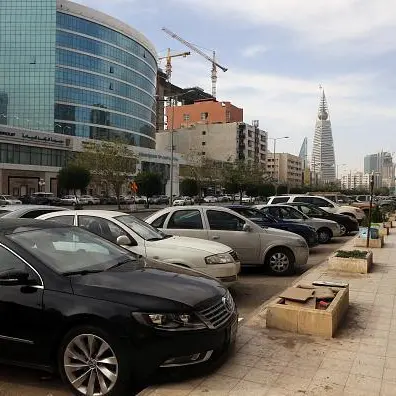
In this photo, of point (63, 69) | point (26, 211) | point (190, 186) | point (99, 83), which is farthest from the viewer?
point (99, 83)

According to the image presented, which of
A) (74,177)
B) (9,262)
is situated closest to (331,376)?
(9,262)

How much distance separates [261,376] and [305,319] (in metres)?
1.47

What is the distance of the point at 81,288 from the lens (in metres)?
4.18

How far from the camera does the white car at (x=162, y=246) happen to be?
738 cm

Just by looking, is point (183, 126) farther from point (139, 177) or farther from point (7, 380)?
point (7, 380)

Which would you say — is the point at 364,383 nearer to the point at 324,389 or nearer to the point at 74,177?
A: the point at 324,389

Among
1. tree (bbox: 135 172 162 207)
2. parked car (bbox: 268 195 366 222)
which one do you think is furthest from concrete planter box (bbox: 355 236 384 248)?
tree (bbox: 135 172 162 207)

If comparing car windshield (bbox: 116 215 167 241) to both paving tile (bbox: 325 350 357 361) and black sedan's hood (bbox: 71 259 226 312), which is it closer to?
black sedan's hood (bbox: 71 259 226 312)

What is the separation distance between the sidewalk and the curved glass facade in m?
84.0

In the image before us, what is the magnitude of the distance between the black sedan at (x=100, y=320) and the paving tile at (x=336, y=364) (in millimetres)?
906

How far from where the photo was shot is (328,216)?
18688 mm

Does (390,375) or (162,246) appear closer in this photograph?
(390,375)

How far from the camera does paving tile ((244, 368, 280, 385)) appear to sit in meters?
4.16

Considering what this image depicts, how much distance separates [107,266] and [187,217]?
17.7 feet
